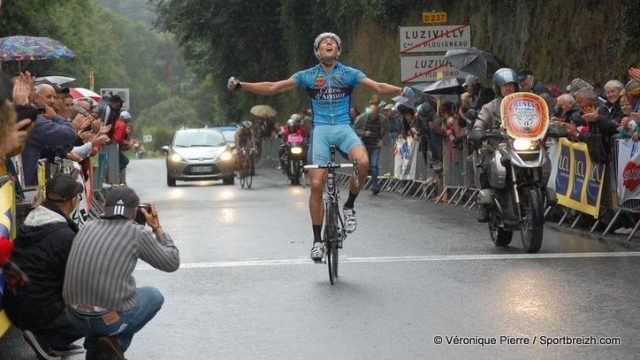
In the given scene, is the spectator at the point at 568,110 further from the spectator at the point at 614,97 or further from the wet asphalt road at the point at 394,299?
the wet asphalt road at the point at 394,299

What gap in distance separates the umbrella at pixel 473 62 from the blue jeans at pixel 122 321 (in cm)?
1631

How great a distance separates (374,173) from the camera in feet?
88.2

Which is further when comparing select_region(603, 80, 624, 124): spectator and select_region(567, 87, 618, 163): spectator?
select_region(603, 80, 624, 124): spectator

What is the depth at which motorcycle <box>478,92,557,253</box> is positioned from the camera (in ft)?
44.3

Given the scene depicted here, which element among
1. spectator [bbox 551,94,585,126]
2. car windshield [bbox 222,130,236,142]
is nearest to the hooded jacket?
spectator [bbox 551,94,585,126]

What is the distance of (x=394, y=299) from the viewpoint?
10406mm

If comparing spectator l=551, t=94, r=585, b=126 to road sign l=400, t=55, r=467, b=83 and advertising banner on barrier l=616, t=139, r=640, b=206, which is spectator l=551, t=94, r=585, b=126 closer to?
advertising banner on barrier l=616, t=139, r=640, b=206

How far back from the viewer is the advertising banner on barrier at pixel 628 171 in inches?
559

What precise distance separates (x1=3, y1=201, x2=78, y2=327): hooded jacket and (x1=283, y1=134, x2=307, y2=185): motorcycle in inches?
977

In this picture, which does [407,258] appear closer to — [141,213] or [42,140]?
[42,140]

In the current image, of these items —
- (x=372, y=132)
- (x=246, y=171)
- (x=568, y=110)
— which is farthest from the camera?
(x=246, y=171)

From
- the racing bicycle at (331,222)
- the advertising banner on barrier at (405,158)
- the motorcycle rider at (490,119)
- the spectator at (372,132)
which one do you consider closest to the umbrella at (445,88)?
the advertising banner on barrier at (405,158)

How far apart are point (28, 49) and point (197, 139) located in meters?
14.4

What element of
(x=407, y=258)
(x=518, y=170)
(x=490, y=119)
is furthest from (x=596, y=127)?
(x=407, y=258)
